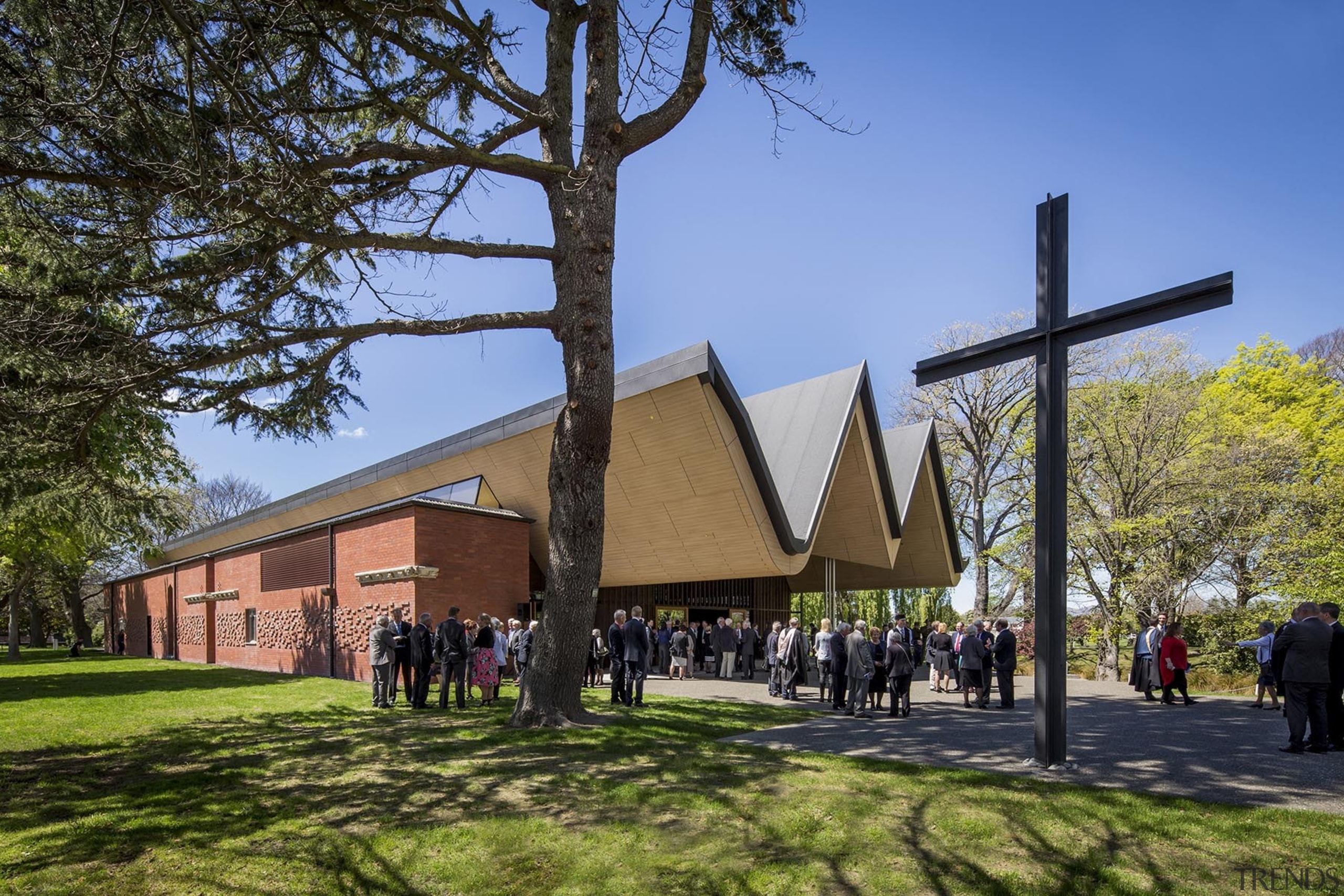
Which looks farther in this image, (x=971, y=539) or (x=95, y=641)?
(x=95, y=641)

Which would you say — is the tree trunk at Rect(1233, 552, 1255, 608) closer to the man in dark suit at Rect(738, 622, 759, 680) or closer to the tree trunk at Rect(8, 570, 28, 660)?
the man in dark suit at Rect(738, 622, 759, 680)

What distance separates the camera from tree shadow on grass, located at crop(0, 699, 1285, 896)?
5.02 m

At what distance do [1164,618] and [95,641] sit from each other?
6209 cm

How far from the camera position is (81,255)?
7.94 m

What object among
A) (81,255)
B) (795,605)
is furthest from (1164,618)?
(795,605)

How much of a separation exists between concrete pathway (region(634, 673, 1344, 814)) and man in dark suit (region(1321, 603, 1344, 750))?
0.50 meters

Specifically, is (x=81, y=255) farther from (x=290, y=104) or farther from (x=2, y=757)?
(x=2, y=757)

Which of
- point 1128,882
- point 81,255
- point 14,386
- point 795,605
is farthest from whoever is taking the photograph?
point 795,605

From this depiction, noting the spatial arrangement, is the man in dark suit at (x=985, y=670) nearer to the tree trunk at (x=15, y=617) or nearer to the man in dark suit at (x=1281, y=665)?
the man in dark suit at (x=1281, y=665)

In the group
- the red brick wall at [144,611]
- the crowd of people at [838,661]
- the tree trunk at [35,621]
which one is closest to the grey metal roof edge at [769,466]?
the crowd of people at [838,661]

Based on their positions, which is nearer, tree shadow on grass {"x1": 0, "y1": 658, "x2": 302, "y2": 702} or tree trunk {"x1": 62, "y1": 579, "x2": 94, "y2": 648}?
tree shadow on grass {"x1": 0, "y1": 658, "x2": 302, "y2": 702}

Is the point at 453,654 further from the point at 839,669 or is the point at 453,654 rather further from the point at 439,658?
the point at 839,669

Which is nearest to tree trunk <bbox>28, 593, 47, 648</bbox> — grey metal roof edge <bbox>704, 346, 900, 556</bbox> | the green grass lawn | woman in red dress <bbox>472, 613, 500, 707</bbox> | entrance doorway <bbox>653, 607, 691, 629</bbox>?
entrance doorway <bbox>653, 607, 691, 629</bbox>

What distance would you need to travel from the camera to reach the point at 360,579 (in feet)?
63.5
